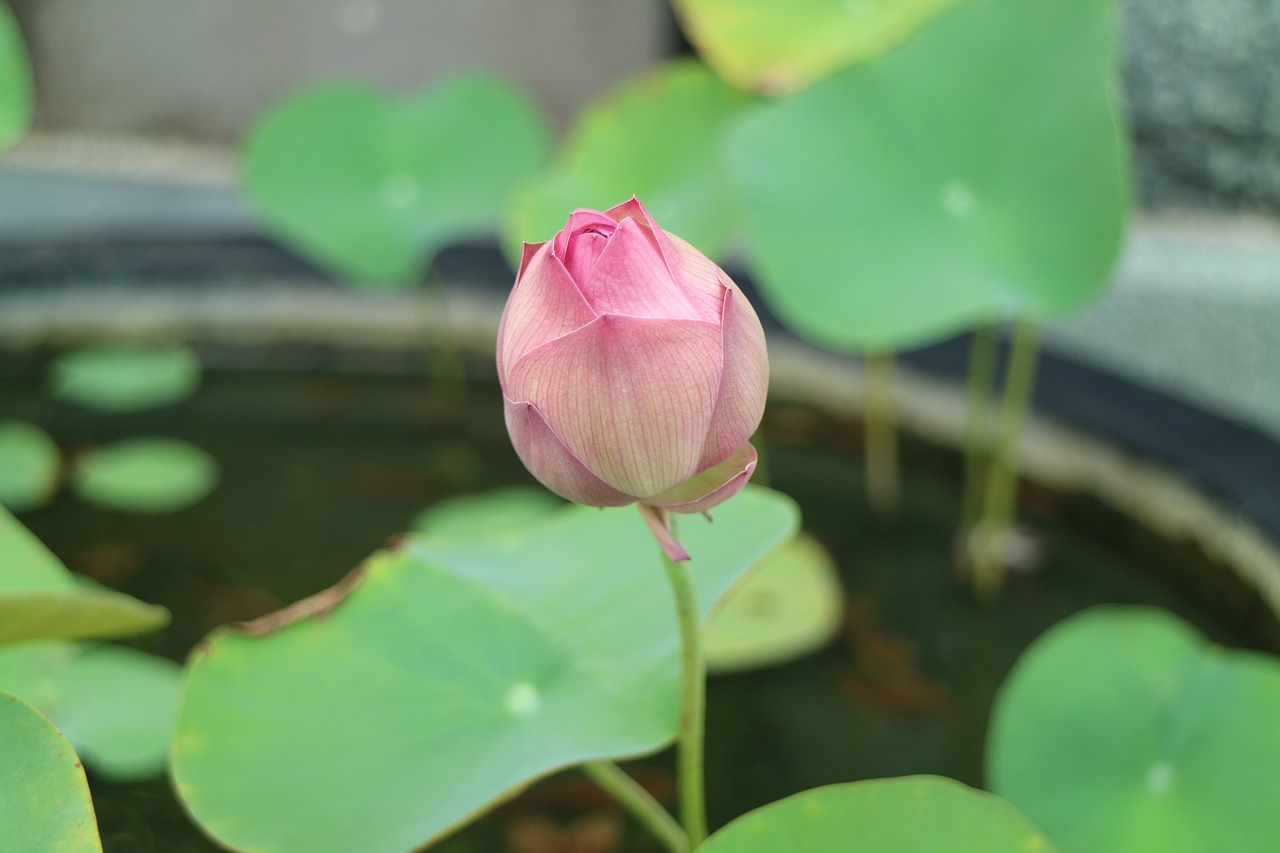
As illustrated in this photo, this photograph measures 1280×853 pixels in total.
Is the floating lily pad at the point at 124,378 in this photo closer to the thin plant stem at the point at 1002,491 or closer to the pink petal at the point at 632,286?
the thin plant stem at the point at 1002,491

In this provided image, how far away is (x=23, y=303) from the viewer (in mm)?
1344

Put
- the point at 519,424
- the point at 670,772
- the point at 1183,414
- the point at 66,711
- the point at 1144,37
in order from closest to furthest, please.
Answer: the point at 519,424, the point at 66,711, the point at 670,772, the point at 1183,414, the point at 1144,37

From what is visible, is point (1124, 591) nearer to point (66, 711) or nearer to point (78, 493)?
point (66, 711)

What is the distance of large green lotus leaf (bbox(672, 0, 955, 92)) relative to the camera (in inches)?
36.2

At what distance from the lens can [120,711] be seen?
0.72 m

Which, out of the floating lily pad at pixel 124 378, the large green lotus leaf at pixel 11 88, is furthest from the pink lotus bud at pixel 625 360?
the floating lily pad at pixel 124 378

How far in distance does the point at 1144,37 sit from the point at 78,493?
121cm

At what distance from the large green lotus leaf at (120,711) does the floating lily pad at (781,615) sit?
0.39 m

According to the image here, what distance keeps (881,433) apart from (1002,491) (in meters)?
0.20


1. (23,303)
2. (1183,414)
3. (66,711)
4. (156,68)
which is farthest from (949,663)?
(156,68)

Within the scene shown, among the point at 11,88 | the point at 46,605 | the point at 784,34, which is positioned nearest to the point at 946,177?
the point at 784,34

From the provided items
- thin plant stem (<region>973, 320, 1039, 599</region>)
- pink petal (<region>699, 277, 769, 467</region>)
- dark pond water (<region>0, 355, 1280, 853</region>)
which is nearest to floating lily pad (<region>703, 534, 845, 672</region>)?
dark pond water (<region>0, 355, 1280, 853</region>)

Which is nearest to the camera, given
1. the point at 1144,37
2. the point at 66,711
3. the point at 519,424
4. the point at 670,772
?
the point at 519,424

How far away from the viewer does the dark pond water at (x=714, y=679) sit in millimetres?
736
